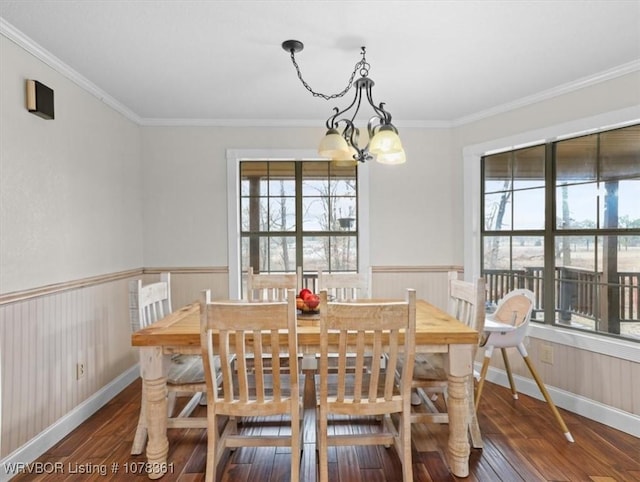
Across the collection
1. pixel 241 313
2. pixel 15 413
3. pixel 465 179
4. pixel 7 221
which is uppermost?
pixel 465 179

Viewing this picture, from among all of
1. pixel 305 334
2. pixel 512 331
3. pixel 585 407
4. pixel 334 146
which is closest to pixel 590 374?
pixel 585 407

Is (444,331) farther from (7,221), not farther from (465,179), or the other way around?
(7,221)

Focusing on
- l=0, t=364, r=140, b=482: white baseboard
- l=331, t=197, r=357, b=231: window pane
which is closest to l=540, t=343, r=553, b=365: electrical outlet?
l=331, t=197, r=357, b=231: window pane

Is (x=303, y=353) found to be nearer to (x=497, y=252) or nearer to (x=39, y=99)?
(x=39, y=99)

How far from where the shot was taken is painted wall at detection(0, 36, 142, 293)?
6.60 feet

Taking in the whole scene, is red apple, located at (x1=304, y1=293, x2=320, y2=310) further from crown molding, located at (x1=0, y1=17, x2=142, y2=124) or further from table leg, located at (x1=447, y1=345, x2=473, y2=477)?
crown molding, located at (x1=0, y1=17, x2=142, y2=124)

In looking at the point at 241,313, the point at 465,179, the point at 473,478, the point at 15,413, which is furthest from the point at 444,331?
the point at 15,413

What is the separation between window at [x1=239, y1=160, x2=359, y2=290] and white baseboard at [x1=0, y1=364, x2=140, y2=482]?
1.48m

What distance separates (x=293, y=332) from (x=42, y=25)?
2126mm

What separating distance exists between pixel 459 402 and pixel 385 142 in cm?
141

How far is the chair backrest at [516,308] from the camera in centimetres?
253

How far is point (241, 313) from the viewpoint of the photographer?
5.29 ft

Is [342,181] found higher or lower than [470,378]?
higher

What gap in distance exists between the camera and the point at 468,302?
92.2 inches
